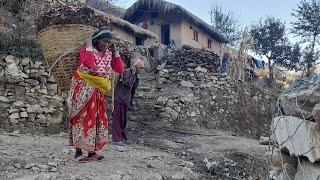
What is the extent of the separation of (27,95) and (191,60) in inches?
210

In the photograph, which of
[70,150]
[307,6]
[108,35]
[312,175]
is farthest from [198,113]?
[307,6]

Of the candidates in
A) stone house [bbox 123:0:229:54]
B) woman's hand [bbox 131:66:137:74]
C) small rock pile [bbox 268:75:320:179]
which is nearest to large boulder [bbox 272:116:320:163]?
small rock pile [bbox 268:75:320:179]

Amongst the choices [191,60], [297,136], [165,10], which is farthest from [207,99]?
[165,10]

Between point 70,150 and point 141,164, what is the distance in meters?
0.92

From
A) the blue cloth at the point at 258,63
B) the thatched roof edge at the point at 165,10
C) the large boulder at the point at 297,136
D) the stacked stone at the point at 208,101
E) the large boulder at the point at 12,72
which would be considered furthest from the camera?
the blue cloth at the point at 258,63

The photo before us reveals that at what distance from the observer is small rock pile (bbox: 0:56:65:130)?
636 cm

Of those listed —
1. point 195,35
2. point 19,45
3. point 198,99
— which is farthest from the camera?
point 195,35

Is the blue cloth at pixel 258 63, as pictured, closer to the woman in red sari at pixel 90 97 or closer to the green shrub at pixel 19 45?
the green shrub at pixel 19 45

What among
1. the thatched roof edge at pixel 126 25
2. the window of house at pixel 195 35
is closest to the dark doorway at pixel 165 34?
the window of house at pixel 195 35

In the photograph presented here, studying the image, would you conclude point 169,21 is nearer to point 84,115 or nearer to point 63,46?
point 63,46

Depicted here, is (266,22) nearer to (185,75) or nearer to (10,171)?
(185,75)

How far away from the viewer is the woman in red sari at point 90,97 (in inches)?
160

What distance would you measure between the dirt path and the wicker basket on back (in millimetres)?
912

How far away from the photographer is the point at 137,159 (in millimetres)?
4695
